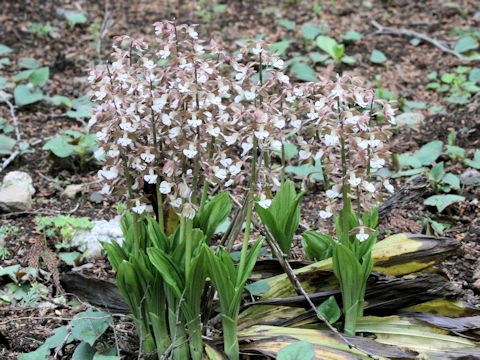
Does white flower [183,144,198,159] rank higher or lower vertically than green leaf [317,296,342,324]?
higher

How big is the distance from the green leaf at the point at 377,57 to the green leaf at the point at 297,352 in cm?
430

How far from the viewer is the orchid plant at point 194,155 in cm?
262

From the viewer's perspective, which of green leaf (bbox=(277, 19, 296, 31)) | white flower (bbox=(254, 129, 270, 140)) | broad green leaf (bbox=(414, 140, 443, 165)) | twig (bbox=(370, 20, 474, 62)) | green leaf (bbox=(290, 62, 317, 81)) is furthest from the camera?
green leaf (bbox=(277, 19, 296, 31))

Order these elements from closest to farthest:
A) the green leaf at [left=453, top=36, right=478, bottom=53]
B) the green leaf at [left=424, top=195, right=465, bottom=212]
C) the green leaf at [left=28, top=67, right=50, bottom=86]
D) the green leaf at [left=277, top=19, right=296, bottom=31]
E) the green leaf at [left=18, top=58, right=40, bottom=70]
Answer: the green leaf at [left=424, top=195, right=465, bottom=212] < the green leaf at [left=28, top=67, right=50, bottom=86] < the green leaf at [left=18, top=58, right=40, bottom=70] < the green leaf at [left=453, top=36, right=478, bottom=53] < the green leaf at [left=277, top=19, right=296, bottom=31]

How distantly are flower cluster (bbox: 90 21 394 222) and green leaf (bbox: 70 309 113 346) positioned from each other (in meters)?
0.55

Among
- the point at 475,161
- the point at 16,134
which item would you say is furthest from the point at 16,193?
the point at 475,161

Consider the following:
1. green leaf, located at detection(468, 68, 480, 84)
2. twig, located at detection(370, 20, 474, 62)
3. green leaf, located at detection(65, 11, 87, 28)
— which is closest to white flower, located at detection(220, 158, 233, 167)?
green leaf, located at detection(468, 68, 480, 84)

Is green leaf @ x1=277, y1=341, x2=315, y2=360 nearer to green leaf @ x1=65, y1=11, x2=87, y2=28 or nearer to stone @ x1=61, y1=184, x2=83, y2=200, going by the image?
stone @ x1=61, y1=184, x2=83, y2=200

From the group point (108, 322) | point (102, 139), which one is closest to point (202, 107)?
point (102, 139)

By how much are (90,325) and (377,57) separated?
170 inches

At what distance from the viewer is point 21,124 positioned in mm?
5602

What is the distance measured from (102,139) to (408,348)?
135 cm

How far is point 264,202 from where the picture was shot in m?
2.65

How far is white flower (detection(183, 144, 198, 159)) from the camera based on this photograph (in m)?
2.55
